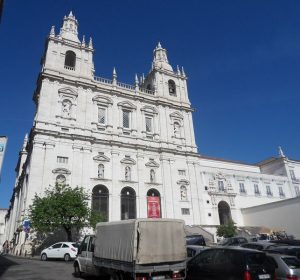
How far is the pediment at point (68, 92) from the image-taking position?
37656mm

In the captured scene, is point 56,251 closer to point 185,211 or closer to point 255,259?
point 255,259

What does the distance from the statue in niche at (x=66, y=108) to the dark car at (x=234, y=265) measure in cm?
3077

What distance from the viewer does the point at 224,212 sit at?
43.2 m

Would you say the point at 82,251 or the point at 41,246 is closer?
the point at 82,251

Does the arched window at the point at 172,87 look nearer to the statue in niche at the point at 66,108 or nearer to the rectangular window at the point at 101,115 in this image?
the rectangular window at the point at 101,115

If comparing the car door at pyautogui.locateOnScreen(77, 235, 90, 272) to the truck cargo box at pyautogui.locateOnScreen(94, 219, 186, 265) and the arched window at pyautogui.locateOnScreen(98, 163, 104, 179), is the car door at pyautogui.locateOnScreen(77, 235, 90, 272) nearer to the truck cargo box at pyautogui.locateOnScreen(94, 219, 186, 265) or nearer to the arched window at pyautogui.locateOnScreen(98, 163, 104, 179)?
the truck cargo box at pyautogui.locateOnScreen(94, 219, 186, 265)

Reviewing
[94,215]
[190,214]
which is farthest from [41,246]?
[190,214]

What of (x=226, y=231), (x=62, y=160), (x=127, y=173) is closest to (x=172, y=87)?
(x=127, y=173)

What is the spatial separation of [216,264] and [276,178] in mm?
48680

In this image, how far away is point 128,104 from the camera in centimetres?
4216

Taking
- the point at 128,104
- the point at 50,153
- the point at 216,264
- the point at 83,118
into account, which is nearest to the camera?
→ the point at 216,264

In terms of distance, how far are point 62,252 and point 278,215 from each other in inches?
1240

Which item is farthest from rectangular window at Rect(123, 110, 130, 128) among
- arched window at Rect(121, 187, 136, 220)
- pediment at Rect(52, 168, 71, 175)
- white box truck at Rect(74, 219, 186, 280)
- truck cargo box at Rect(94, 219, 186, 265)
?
truck cargo box at Rect(94, 219, 186, 265)

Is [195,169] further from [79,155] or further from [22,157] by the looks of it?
[22,157]
